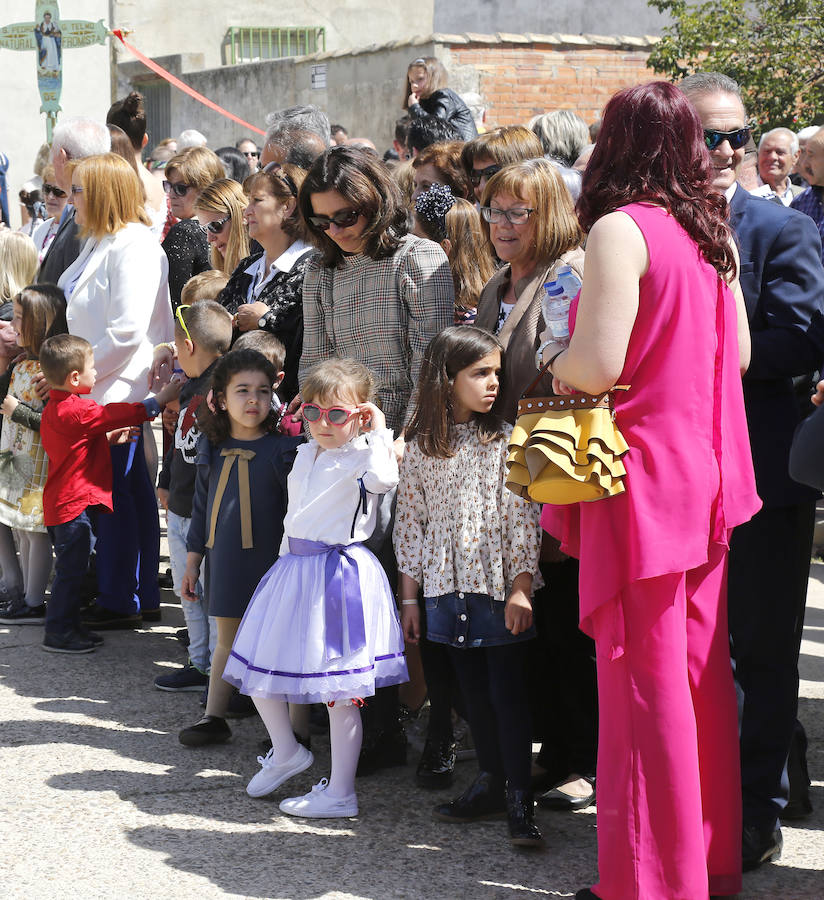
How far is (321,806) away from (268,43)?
23853 mm

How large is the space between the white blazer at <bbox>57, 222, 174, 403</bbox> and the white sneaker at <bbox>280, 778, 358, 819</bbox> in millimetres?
2532

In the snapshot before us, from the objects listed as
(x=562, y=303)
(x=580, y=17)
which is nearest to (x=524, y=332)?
(x=562, y=303)

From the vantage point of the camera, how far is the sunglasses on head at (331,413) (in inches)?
156

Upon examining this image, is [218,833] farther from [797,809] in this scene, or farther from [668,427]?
[668,427]

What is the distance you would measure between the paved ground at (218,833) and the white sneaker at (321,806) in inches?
1.4

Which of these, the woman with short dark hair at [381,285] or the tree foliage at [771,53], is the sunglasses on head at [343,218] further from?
the tree foliage at [771,53]

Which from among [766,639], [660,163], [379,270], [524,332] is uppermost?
[660,163]

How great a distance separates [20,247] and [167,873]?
4.24m

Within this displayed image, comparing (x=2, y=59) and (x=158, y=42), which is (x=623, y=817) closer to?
(x=2, y=59)

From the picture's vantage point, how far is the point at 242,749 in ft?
14.9

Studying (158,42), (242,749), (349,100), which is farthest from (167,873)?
(158,42)

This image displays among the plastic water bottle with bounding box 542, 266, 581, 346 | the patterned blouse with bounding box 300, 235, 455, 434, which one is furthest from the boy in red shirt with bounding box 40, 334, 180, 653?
the plastic water bottle with bounding box 542, 266, 581, 346

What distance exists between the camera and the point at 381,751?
170 inches

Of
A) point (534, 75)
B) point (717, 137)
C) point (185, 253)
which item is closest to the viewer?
point (717, 137)
